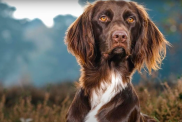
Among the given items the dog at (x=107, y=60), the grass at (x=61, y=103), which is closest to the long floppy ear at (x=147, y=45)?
the dog at (x=107, y=60)

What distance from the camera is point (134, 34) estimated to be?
4086mm

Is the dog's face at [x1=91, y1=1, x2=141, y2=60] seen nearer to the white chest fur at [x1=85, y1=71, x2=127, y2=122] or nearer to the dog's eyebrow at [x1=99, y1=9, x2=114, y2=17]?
the dog's eyebrow at [x1=99, y1=9, x2=114, y2=17]

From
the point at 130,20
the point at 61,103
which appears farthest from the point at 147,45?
the point at 61,103

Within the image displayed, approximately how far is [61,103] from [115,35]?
518 centimetres

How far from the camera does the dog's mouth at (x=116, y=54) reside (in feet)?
12.2

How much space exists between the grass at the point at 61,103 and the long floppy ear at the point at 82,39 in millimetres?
1759

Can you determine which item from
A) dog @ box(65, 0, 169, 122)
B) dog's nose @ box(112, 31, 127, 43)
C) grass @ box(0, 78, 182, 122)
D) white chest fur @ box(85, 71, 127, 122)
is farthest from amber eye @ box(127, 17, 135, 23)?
grass @ box(0, 78, 182, 122)

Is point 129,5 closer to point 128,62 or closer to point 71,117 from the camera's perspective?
point 128,62

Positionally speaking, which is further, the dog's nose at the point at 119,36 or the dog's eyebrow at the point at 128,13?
the dog's eyebrow at the point at 128,13

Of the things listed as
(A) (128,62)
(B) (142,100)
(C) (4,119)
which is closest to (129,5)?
(A) (128,62)

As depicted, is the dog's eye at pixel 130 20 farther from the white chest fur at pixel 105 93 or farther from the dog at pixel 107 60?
the white chest fur at pixel 105 93

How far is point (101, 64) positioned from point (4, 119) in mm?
3815

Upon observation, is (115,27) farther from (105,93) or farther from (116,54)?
(105,93)

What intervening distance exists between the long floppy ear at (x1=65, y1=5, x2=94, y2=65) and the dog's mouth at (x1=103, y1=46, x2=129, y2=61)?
0.23m
